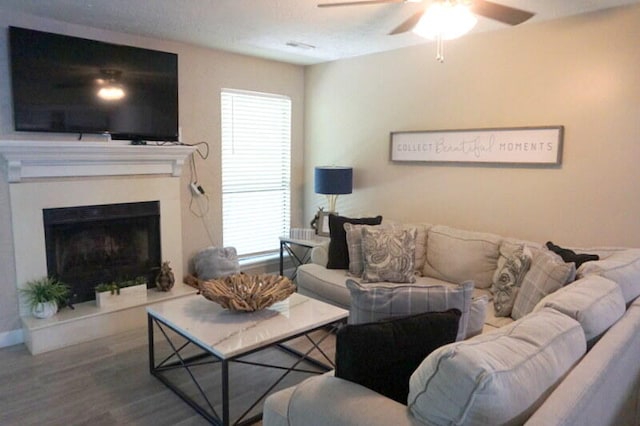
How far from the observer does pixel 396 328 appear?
1508 millimetres

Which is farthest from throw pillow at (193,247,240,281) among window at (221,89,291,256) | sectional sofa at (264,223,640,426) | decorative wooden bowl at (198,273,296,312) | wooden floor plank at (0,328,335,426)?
sectional sofa at (264,223,640,426)

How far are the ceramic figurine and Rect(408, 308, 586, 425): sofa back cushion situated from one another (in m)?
3.15

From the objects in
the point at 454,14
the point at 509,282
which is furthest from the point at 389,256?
the point at 454,14

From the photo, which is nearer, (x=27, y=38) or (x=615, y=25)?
(x=615, y=25)

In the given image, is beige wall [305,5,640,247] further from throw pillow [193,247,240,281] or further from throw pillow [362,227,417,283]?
throw pillow [193,247,240,281]

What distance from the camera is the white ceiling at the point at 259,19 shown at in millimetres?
2971

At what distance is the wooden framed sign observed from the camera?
132 inches

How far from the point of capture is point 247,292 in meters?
2.72

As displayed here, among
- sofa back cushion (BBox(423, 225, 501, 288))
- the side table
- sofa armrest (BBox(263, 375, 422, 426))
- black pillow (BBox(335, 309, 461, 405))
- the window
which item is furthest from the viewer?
the window

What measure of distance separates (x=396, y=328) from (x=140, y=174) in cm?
307

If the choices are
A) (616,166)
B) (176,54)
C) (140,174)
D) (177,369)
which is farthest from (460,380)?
(176,54)

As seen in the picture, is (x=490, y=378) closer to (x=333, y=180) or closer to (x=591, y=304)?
(x=591, y=304)

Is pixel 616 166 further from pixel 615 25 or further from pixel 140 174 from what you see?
pixel 140 174

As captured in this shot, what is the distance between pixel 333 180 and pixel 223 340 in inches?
91.7
